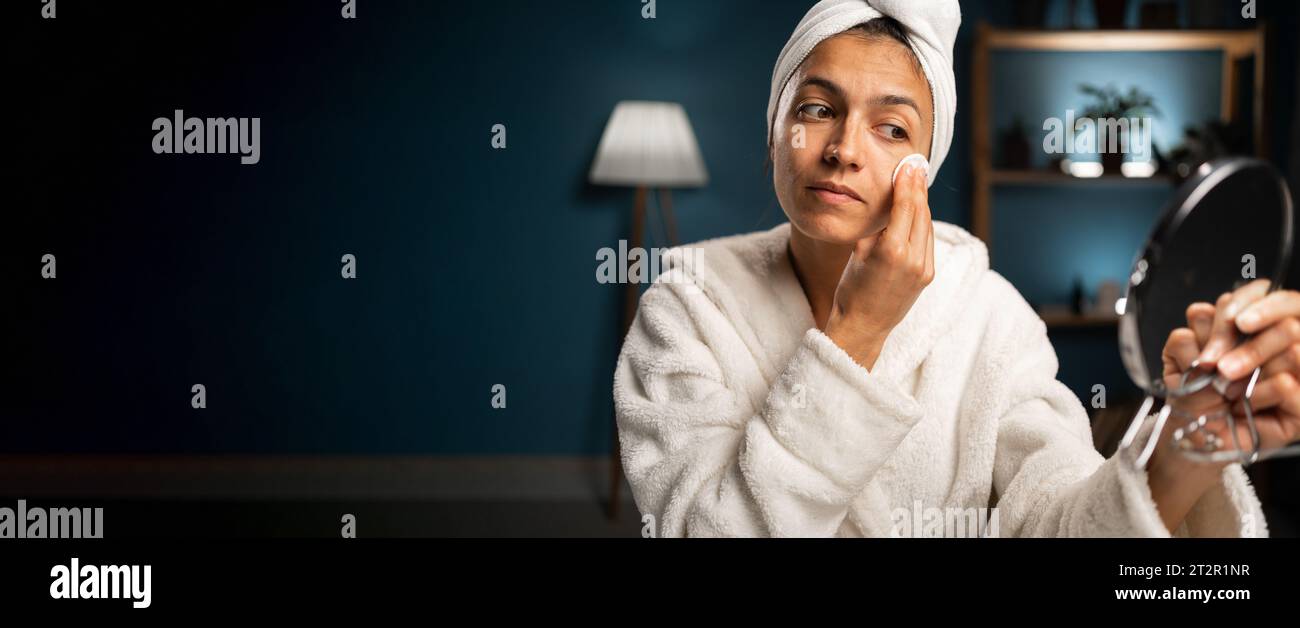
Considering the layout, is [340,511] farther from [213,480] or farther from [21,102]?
[21,102]

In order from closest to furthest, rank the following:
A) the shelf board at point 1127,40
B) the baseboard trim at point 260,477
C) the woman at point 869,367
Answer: the woman at point 869,367
the baseboard trim at point 260,477
the shelf board at point 1127,40

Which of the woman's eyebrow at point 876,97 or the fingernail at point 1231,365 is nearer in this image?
the fingernail at point 1231,365

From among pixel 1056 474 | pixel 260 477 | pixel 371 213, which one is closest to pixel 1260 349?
pixel 1056 474

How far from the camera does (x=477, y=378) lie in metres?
1.69

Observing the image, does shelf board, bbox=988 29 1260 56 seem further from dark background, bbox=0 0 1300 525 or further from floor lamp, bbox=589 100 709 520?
floor lamp, bbox=589 100 709 520

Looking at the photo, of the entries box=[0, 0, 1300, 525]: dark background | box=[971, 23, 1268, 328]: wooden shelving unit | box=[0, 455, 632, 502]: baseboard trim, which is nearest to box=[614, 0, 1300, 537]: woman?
box=[0, 0, 1300, 525]: dark background

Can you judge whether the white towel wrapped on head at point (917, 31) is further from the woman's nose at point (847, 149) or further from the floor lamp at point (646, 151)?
the floor lamp at point (646, 151)

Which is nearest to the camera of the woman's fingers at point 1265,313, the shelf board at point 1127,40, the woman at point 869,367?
the woman's fingers at point 1265,313

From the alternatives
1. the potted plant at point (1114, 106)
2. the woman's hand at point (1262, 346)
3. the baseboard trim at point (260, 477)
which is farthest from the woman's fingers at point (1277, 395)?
the potted plant at point (1114, 106)

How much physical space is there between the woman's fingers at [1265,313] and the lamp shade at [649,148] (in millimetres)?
1451

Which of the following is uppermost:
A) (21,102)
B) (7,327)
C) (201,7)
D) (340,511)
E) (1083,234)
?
(201,7)

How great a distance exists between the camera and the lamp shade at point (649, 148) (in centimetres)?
183
